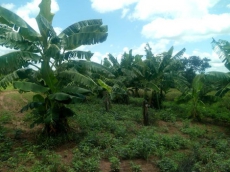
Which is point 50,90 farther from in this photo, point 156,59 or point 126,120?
point 156,59

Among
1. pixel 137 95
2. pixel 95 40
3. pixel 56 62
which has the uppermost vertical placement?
pixel 95 40

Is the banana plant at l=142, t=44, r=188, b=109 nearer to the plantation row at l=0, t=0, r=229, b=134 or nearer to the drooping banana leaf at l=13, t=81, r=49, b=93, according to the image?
the plantation row at l=0, t=0, r=229, b=134

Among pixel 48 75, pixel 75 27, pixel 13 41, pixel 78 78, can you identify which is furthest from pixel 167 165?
pixel 13 41

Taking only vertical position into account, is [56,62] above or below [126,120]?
above

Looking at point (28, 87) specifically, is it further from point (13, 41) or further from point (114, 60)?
point (114, 60)

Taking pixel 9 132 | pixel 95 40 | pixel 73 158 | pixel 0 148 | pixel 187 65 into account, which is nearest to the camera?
pixel 73 158

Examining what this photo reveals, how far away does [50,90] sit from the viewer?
9273 mm

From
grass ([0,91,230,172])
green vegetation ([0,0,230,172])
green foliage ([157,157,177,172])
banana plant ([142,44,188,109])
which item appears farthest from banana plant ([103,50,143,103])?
A: green foliage ([157,157,177,172])

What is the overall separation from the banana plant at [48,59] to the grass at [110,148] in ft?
3.51

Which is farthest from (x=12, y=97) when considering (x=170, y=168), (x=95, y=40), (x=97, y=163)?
(x=170, y=168)

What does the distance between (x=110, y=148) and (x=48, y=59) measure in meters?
3.85

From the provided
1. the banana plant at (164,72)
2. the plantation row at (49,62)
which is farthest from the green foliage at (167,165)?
the banana plant at (164,72)

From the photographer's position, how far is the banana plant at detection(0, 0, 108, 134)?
27.4ft

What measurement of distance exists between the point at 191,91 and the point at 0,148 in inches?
420
